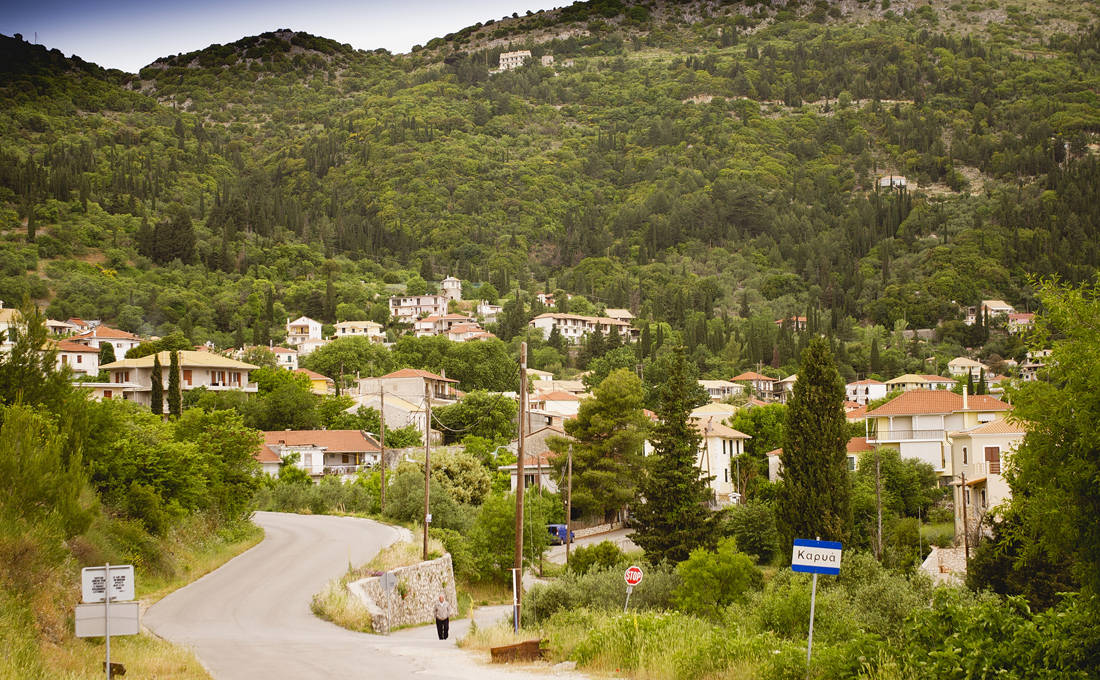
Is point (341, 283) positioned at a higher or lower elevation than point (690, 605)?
higher

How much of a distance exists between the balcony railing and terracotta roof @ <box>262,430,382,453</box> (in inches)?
1257

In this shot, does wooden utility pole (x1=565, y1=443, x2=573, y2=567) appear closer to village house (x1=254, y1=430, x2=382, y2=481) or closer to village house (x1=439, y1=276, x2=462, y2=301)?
village house (x1=254, y1=430, x2=382, y2=481)

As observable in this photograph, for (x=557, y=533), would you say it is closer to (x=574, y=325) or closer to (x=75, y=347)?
(x=75, y=347)

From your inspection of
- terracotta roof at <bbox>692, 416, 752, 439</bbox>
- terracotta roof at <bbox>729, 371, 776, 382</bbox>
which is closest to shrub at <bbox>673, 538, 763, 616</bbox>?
terracotta roof at <bbox>692, 416, 752, 439</bbox>

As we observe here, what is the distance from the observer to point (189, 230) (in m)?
164

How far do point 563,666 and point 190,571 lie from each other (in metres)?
17.1

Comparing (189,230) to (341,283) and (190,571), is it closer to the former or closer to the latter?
(341,283)

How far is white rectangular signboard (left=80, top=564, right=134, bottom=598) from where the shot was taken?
1297cm

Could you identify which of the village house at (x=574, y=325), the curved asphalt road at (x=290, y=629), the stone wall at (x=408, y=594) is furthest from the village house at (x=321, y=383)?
the stone wall at (x=408, y=594)

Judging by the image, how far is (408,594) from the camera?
29.0 meters

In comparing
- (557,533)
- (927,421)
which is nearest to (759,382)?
(927,421)

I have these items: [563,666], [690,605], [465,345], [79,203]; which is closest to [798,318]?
[465,345]

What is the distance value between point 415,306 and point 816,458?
13158 cm

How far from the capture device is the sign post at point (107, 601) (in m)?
12.9
